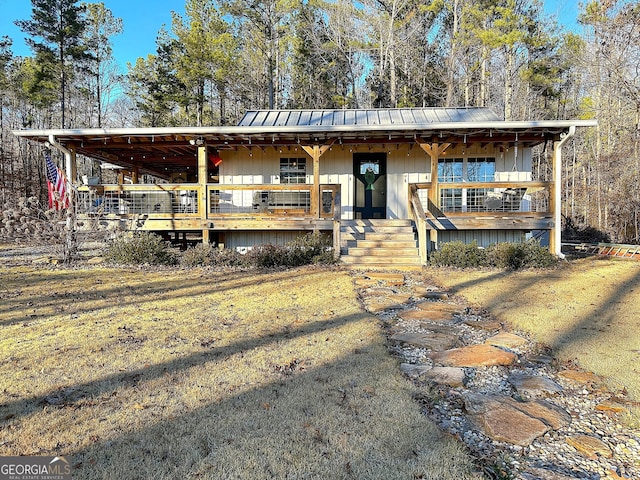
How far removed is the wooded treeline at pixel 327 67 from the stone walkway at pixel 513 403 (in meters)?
15.3

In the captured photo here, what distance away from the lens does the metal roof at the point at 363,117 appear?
41.8 ft

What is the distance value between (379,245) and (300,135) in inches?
136

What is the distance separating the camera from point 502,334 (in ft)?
14.6

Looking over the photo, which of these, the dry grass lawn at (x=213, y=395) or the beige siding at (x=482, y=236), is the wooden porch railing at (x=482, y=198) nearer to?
the beige siding at (x=482, y=236)

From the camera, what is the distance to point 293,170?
12281 mm

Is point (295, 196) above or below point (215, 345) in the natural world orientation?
above

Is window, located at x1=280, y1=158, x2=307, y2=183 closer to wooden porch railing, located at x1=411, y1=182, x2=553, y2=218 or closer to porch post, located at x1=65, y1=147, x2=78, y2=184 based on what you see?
wooden porch railing, located at x1=411, y1=182, x2=553, y2=218

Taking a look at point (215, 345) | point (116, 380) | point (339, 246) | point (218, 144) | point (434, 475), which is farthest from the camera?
point (218, 144)

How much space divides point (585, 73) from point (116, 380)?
67.3 ft

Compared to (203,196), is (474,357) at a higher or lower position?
lower

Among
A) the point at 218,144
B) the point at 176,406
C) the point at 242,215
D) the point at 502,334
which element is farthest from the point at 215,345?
the point at 218,144

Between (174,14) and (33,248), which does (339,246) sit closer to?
(33,248)
